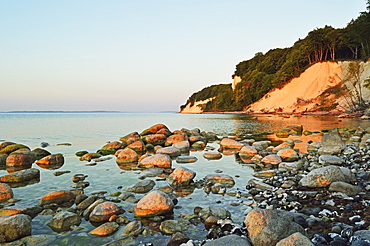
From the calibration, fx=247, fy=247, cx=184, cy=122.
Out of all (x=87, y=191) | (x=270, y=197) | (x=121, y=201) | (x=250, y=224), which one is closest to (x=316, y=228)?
(x=250, y=224)

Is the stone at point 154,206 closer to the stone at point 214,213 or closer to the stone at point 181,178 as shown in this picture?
the stone at point 214,213

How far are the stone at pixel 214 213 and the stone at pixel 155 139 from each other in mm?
12403

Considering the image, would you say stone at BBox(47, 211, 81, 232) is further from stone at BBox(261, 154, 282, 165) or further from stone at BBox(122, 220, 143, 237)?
stone at BBox(261, 154, 282, 165)

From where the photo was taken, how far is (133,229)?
4781mm

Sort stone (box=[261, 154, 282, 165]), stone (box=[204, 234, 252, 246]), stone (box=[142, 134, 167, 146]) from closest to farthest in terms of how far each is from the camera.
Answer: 1. stone (box=[204, 234, 252, 246])
2. stone (box=[261, 154, 282, 165])
3. stone (box=[142, 134, 167, 146])

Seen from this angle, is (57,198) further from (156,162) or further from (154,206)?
(156,162)

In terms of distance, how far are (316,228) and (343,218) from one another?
31.1 inches

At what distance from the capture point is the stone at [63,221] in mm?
4997

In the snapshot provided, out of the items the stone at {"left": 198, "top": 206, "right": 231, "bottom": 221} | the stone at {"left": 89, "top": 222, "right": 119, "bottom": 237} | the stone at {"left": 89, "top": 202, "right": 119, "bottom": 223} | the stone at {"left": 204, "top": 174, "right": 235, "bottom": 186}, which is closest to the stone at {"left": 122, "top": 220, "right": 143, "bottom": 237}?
the stone at {"left": 89, "top": 222, "right": 119, "bottom": 237}

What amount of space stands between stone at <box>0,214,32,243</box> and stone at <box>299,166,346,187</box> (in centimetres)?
690

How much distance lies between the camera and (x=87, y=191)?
290 inches

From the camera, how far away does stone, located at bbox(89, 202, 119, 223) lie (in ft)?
17.4

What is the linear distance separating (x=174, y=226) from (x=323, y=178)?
466 centimetres

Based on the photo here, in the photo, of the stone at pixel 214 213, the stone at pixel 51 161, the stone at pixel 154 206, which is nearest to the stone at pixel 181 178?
the stone at pixel 154 206
